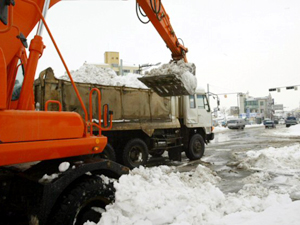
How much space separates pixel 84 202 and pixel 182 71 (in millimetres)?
4606

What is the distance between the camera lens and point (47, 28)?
2.55 metres

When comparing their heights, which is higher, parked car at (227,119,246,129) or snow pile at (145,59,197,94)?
snow pile at (145,59,197,94)

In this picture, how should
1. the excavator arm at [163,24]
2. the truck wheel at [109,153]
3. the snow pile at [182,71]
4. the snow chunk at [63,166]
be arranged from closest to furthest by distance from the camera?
the snow chunk at [63,166] < the excavator arm at [163,24] < the snow pile at [182,71] < the truck wheel at [109,153]

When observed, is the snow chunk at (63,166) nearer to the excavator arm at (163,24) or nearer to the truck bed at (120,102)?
the excavator arm at (163,24)

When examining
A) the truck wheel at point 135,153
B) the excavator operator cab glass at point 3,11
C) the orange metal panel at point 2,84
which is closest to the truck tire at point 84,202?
the orange metal panel at point 2,84

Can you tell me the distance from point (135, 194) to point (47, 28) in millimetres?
2310

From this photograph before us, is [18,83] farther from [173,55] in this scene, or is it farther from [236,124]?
[236,124]

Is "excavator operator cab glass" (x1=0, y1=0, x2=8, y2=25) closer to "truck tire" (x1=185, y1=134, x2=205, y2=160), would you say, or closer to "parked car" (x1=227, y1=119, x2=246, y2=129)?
"truck tire" (x1=185, y1=134, x2=205, y2=160)

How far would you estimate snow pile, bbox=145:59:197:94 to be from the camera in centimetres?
661

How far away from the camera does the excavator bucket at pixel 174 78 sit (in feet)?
21.8

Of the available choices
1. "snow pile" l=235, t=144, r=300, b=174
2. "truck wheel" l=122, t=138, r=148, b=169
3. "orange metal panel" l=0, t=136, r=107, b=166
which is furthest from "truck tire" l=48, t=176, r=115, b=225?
"snow pile" l=235, t=144, r=300, b=174

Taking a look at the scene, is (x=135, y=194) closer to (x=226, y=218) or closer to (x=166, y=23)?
(x=226, y=218)

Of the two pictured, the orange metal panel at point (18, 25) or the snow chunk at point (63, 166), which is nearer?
the orange metal panel at point (18, 25)

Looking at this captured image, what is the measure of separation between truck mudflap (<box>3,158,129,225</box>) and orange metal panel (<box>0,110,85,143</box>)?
0.38m
